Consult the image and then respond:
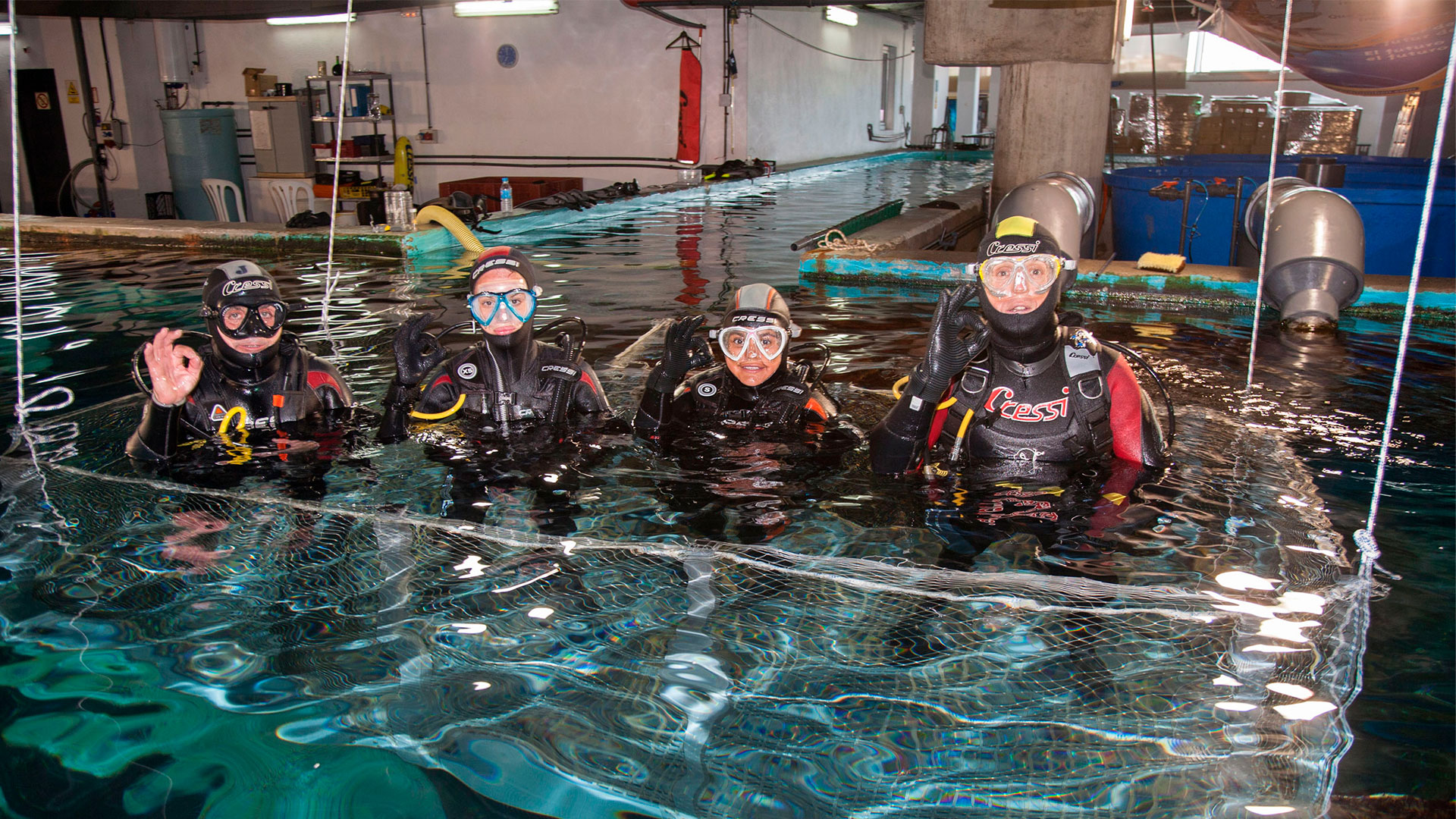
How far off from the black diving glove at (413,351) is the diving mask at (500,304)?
267 millimetres

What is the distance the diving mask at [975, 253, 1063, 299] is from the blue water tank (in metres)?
17.1

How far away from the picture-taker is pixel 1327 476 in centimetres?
426

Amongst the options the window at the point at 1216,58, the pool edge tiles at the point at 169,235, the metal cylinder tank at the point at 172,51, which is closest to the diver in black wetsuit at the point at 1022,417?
the pool edge tiles at the point at 169,235

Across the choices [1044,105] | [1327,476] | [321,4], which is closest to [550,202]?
[321,4]

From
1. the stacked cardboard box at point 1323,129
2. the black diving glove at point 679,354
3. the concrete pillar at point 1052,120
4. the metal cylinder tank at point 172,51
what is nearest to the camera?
the black diving glove at point 679,354

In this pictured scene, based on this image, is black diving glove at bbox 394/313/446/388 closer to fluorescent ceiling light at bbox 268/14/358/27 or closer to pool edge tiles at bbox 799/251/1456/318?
pool edge tiles at bbox 799/251/1456/318

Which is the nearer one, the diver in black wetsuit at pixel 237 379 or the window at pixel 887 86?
the diver in black wetsuit at pixel 237 379

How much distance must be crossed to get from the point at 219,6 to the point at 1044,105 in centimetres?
1428

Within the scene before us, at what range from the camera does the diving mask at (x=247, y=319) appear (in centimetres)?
425

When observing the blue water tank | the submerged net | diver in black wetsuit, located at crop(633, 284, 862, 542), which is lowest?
the submerged net

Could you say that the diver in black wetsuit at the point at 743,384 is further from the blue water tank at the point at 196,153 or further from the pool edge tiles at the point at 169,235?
the blue water tank at the point at 196,153

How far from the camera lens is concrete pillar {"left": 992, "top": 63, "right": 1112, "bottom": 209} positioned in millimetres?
10016

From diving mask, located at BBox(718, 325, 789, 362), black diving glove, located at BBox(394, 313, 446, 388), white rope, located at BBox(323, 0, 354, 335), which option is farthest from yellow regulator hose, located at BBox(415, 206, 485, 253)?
diving mask, located at BBox(718, 325, 789, 362)

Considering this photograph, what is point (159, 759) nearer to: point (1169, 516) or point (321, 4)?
point (1169, 516)
